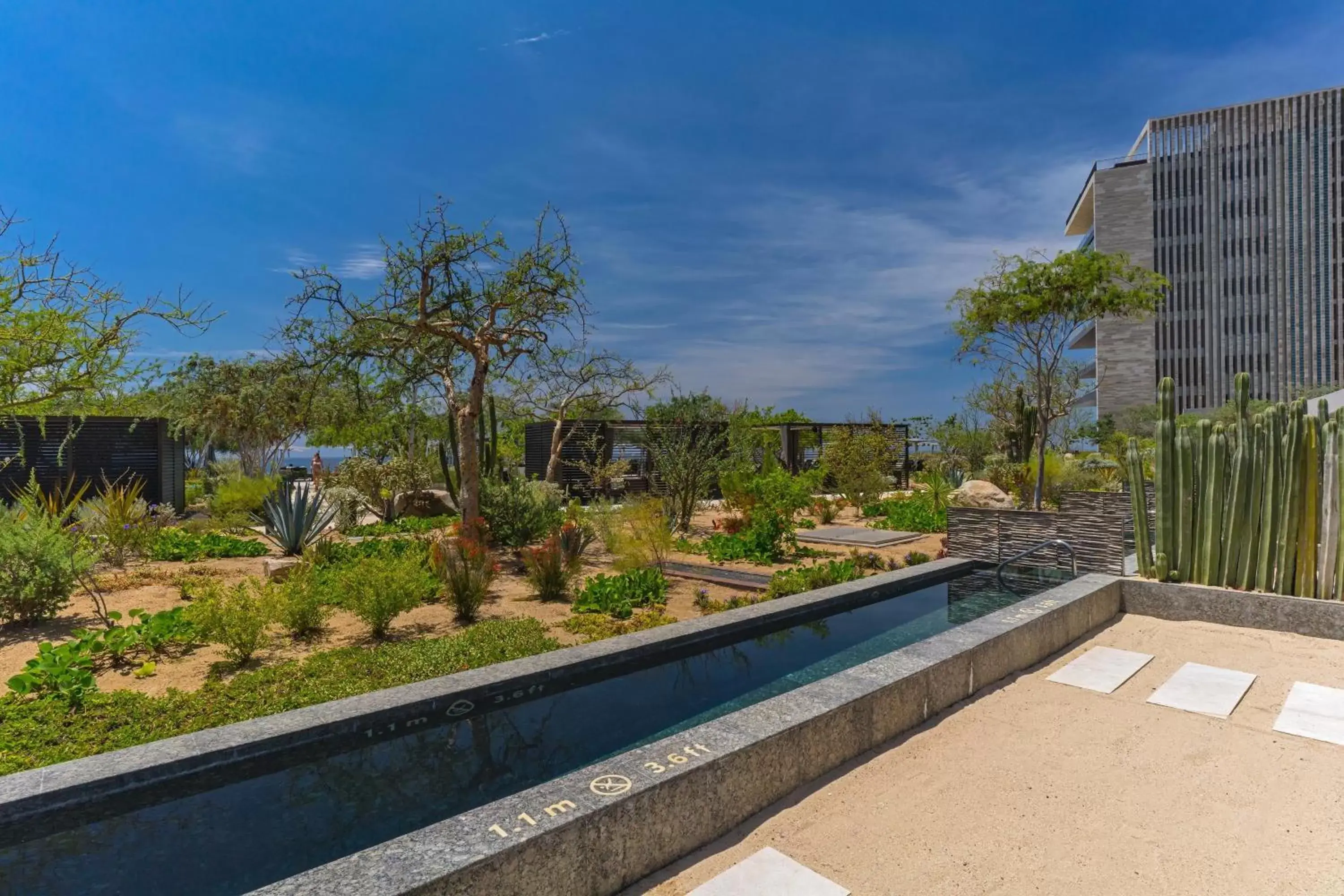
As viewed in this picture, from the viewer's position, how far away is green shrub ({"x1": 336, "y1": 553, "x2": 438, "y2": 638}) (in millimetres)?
5434

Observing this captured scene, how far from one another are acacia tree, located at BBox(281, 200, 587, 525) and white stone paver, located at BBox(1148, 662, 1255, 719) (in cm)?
739

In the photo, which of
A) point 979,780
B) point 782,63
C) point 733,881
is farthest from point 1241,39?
point 733,881

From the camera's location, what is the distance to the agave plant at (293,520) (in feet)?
29.4

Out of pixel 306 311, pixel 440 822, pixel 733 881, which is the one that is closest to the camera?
pixel 440 822

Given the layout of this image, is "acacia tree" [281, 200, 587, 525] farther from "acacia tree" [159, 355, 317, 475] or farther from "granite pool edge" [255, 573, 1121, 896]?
"acacia tree" [159, 355, 317, 475]

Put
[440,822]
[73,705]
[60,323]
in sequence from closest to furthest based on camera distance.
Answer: [440,822]
[73,705]
[60,323]

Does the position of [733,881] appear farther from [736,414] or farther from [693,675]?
[736,414]

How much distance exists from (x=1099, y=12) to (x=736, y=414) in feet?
43.2

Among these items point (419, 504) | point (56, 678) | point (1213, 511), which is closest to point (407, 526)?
point (419, 504)

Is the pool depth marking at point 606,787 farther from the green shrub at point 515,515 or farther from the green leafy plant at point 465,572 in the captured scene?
the green shrub at point 515,515

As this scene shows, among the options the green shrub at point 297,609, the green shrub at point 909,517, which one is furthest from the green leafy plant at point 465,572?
the green shrub at point 909,517

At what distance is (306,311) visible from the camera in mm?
8500

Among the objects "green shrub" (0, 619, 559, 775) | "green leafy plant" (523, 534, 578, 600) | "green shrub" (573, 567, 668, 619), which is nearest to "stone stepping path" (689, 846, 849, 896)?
"green shrub" (0, 619, 559, 775)

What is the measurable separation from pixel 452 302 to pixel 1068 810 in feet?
27.7
